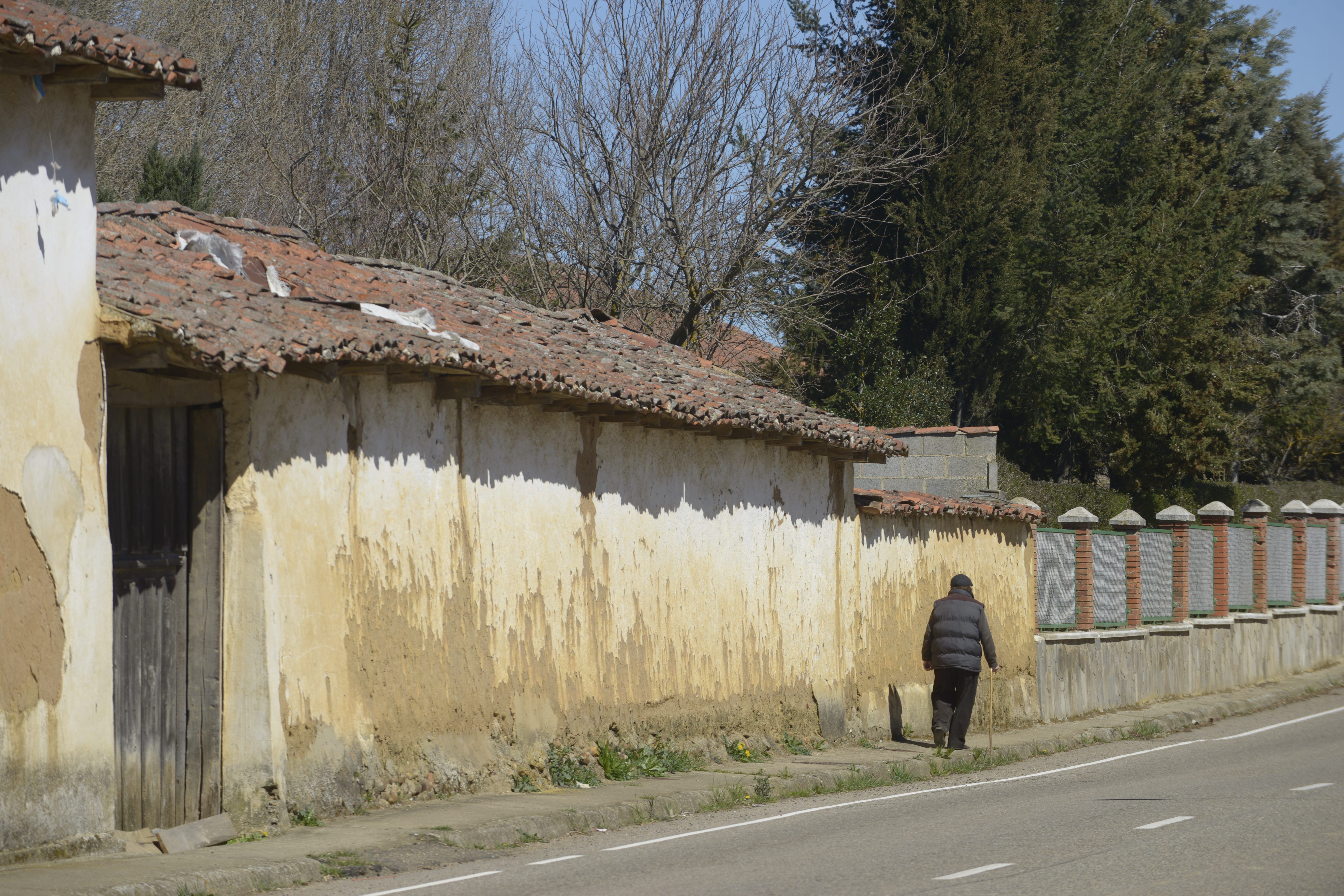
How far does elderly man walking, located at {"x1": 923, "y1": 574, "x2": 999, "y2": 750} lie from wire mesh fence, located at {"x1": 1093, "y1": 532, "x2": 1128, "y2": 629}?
17.6 ft

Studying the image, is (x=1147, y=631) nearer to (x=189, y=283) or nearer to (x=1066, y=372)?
(x=1066, y=372)

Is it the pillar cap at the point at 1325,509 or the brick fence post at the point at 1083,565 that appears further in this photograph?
the pillar cap at the point at 1325,509

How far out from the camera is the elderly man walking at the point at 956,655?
15102 millimetres

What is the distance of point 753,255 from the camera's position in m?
25.7

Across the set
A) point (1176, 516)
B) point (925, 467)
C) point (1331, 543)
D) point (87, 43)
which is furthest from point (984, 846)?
point (1331, 543)

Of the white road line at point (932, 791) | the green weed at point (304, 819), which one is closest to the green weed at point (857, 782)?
the white road line at point (932, 791)

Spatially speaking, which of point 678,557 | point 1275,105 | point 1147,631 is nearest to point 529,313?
point 678,557

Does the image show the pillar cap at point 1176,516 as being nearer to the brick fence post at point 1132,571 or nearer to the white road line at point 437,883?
the brick fence post at point 1132,571

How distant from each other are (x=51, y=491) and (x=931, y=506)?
10596 millimetres

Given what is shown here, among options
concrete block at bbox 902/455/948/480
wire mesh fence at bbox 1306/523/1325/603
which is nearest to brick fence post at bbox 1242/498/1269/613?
wire mesh fence at bbox 1306/523/1325/603

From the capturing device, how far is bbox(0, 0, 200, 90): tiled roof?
7457 mm

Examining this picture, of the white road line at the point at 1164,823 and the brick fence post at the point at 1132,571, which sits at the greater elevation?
the brick fence post at the point at 1132,571

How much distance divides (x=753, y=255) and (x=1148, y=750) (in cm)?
1245

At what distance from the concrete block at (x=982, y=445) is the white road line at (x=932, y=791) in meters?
4.35
